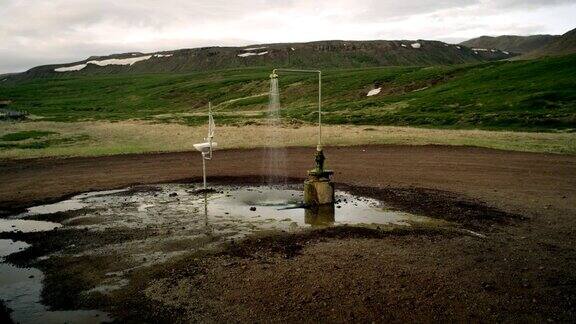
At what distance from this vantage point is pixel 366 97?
8594 cm

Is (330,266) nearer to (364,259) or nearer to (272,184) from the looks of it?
(364,259)

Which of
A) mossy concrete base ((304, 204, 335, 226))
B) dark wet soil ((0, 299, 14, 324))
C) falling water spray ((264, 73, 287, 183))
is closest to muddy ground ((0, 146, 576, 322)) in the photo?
dark wet soil ((0, 299, 14, 324))

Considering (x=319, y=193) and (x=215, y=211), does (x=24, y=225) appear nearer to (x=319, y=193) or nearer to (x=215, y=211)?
(x=215, y=211)

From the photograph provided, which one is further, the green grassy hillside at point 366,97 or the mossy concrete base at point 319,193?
the green grassy hillside at point 366,97

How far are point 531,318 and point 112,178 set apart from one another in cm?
2102

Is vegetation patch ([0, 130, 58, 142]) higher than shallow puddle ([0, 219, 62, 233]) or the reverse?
higher

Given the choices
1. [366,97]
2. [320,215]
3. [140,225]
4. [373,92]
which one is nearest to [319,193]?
[320,215]

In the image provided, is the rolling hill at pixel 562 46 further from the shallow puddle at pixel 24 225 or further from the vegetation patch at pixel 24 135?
the shallow puddle at pixel 24 225

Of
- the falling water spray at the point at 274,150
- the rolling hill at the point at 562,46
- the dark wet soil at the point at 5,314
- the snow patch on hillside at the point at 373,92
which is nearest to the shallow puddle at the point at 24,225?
the dark wet soil at the point at 5,314

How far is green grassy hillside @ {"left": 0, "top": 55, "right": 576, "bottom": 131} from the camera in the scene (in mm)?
50219

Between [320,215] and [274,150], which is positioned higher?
[274,150]

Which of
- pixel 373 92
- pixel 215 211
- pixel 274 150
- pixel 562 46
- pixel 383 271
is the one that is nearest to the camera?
pixel 383 271

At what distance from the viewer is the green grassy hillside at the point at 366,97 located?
5022cm

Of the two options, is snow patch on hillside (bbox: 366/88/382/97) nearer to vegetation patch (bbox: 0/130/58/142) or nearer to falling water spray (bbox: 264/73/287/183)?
falling water spray (bbox: 264/73/287/183)
